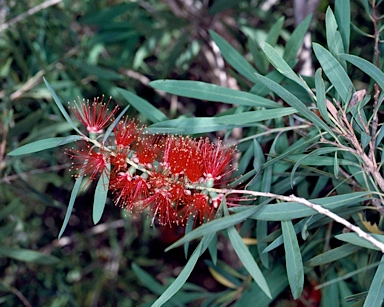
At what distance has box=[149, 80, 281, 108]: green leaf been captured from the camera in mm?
929

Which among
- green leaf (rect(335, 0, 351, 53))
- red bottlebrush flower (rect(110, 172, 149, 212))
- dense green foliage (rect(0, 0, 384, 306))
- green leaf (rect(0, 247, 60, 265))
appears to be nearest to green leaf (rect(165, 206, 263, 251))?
dense green foliage (rect(0, 0, 384, 306))

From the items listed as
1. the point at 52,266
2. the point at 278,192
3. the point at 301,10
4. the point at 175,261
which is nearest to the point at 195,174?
the point at 278,192

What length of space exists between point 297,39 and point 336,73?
11.6 inches

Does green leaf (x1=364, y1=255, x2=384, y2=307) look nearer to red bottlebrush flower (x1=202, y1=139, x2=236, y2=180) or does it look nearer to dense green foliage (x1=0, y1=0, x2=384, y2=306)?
dense green foliage (x1=0, y1=0, x2=384, y2=306)

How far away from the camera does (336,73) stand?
81 centimetres

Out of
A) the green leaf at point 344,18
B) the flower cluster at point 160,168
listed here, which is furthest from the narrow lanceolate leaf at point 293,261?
the green leaf at point 344,18

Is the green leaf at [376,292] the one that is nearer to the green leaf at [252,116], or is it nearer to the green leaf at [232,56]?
the green leaf at [252,116]

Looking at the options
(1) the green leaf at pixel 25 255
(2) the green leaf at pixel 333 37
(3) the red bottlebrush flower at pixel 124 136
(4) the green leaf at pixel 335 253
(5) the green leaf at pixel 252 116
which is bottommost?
(1) the green leaf at pixel 25 255

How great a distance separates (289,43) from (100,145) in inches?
20.1

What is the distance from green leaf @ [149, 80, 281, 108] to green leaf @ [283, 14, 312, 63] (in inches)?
7.0

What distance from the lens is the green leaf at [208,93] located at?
929 millimetres

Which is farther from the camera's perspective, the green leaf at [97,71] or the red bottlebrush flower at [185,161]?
the green leaf at [97,71]

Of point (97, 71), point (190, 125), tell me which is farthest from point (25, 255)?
point (190, 125)

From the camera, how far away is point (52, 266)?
5.48 ft
